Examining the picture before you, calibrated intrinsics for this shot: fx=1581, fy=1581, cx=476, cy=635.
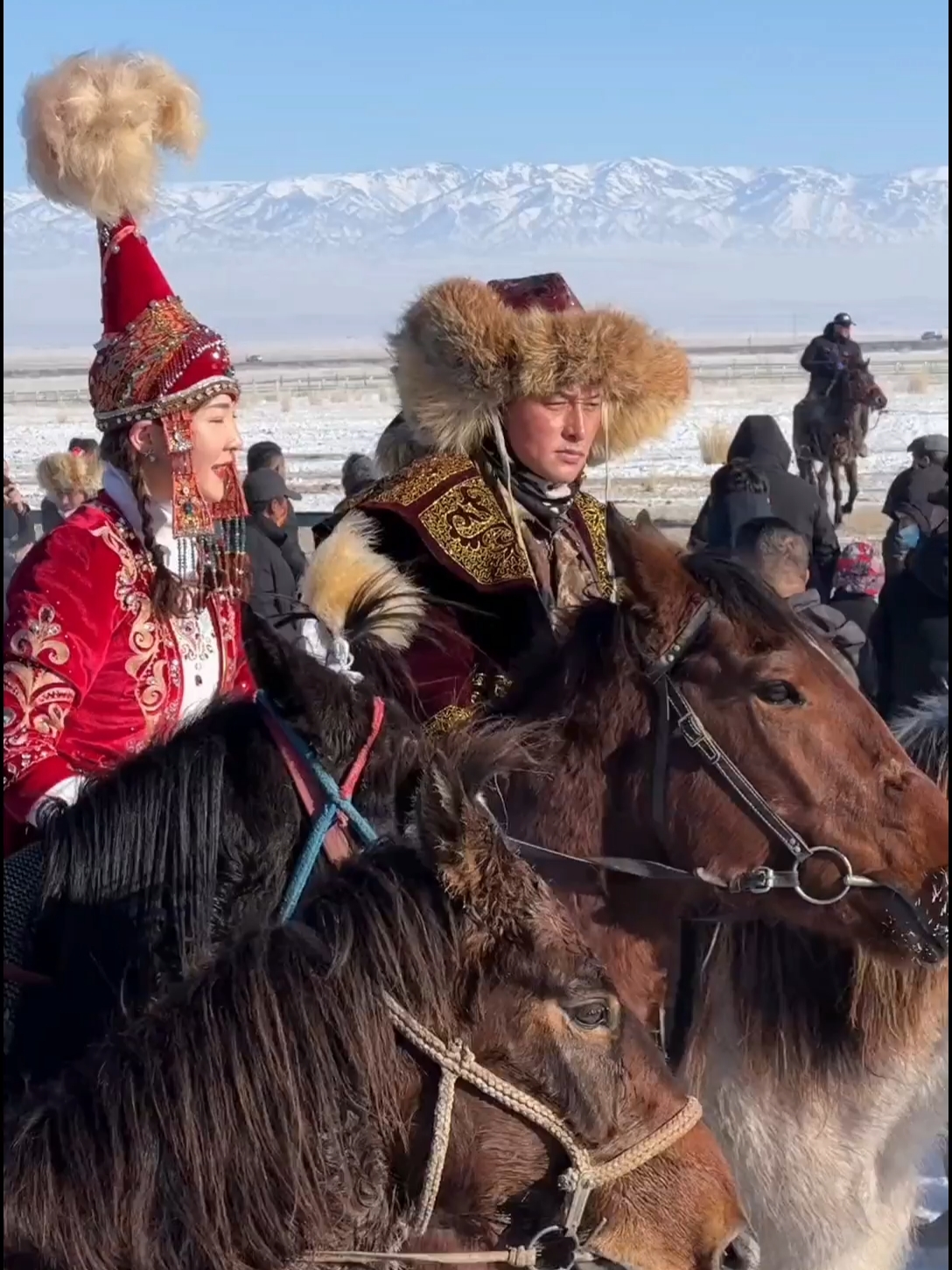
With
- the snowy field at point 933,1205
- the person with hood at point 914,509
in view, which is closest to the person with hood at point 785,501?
the person with hood at point 914,509

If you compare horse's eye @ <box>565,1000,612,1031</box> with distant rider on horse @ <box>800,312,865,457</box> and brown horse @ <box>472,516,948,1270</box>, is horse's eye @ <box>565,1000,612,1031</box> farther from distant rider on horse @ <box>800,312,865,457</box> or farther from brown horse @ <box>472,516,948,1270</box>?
distant rider on horse @ <box>800,312,865,457</box>

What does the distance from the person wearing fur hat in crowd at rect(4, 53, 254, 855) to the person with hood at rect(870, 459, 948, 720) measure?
11.8 feet

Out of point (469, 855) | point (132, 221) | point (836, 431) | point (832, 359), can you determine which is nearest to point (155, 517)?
point (132, 221)

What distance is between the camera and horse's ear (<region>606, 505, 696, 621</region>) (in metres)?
2.71

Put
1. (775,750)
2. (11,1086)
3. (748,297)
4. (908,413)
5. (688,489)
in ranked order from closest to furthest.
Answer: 1. (11,1086)
2. (775,750)
3. (688,489)
4. (908,413)
5. (748,297)

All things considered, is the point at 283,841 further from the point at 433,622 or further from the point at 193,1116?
the point at 433,622

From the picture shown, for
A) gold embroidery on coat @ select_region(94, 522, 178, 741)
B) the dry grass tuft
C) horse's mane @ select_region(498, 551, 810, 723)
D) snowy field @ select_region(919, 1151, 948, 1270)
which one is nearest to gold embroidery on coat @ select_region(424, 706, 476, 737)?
horse's mane @ select_region(498, 551, 810, 723)

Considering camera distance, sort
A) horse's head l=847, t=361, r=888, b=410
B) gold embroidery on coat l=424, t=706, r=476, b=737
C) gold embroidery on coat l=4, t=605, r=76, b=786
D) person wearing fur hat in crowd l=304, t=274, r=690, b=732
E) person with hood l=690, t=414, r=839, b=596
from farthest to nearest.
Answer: horse's head l=847, t=361, r=888, b=410, person with hood l=690, t=414, r=839, b=596, person wearing fur hat in crowd l=304, t=274, r=690, b=732, gold embroidery on coat l=424, t=706, r=476, b=737, gold embroidery on coat l=4, t=605, r=76, b=786

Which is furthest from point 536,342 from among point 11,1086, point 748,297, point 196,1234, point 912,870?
point 748,297

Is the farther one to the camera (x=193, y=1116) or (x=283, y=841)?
(x=283, y=841)

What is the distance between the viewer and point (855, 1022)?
11.2 feet

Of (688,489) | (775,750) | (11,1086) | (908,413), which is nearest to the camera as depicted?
(11,1086)

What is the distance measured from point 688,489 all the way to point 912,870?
49.9ft

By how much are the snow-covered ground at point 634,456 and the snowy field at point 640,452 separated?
0.02 meters
